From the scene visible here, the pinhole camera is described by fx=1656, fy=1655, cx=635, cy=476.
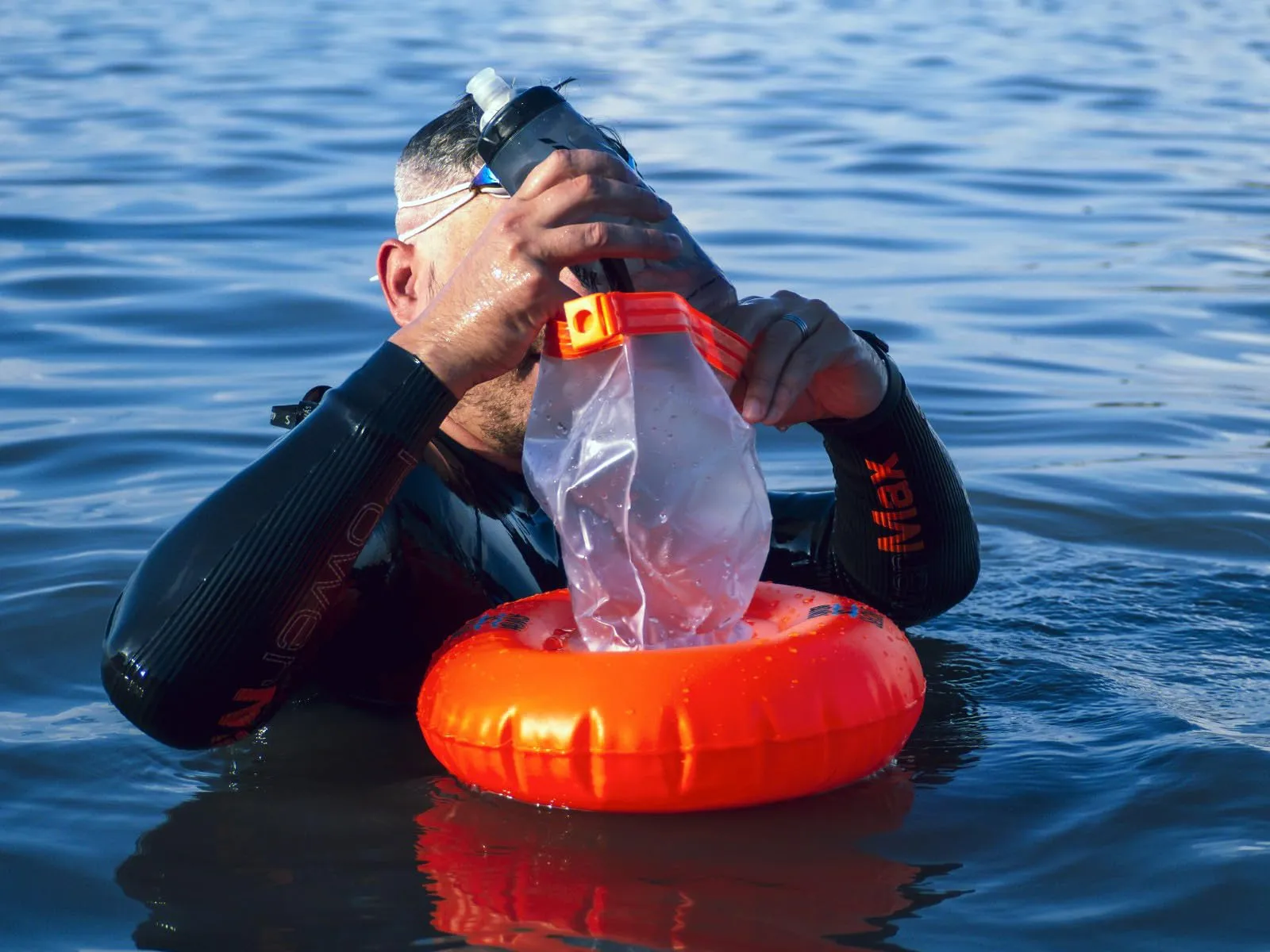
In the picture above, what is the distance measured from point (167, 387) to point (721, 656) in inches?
166

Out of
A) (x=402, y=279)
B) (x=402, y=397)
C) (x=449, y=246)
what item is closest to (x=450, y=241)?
(x=449, y=246)

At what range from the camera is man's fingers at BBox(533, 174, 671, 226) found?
2.75 metres

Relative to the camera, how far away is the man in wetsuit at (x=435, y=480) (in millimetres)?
2834

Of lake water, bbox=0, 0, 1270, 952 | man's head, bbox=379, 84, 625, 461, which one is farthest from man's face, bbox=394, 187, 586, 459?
lake water, bbox=0, 0, 1270, 952

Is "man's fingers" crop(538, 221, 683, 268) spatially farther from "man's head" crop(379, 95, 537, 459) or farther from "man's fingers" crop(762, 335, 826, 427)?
"man's head" crop(379, 95, 537, 459)

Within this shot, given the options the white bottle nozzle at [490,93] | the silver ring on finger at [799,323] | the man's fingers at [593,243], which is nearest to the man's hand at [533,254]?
the man's fingers at [593,243]

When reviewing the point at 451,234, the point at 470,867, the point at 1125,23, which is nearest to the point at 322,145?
the point at 451,234

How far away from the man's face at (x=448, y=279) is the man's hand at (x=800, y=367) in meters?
0.46

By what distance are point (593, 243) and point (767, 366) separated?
1.61ft

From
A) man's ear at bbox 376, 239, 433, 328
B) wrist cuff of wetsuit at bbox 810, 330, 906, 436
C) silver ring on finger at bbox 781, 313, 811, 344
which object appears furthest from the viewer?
man's ear at bbox 376, 239, 433, 328

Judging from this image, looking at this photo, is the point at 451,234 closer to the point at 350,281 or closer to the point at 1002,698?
the point at 1002,698

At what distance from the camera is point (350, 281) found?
813 centimetres

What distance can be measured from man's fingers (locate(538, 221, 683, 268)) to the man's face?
1.81ft

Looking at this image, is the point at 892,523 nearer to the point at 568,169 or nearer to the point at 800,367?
the point at 800,367
